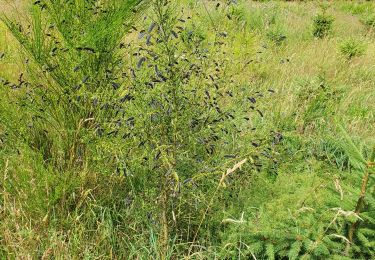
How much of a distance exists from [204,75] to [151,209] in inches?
31.3

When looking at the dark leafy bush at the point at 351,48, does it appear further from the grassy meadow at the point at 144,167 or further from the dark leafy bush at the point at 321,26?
the grassy meadow at the point at 144,167

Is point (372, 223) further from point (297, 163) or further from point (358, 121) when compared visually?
point (358, 121)

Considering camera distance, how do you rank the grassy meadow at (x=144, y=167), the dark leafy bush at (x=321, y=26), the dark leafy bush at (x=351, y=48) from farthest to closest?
1. the dark leafy bush at (x=321, y=26)
2. the dark leafy bush at (x=351, y=48)
3. the grassy meadow at (x=144, y=167)

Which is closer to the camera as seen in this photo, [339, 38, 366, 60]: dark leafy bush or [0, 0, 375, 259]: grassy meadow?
[0, 0, 375, 259]: grassy meadow

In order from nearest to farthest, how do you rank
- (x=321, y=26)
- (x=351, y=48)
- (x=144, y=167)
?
(x=144, y=167) → (x=351, y=48) → (x=321, y=26)

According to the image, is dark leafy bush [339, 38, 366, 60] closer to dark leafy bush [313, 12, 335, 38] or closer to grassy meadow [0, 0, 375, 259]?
dark leafy bush [313, 12, 335, 38]

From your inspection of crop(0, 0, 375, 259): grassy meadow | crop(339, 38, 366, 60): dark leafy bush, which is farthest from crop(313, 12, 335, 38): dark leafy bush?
crop(0, 0, 375, 259): grassy meadow

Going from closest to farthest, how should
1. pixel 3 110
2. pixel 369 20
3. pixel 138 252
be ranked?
pixel 138 252, pixel 3 110, pixel 369 20

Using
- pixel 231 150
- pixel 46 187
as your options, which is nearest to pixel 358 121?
pixel 231 150

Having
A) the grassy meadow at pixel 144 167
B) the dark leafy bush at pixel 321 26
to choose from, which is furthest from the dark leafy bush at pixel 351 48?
the grassy meadow at pixel 144 167

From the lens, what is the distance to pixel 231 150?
2781 millimetres

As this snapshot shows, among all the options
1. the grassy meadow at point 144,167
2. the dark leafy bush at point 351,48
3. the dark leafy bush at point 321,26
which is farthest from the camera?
the dark leafy bush at point 321,26

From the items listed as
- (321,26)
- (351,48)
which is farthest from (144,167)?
(321,26)

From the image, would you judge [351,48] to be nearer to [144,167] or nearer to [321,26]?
[321,26]
